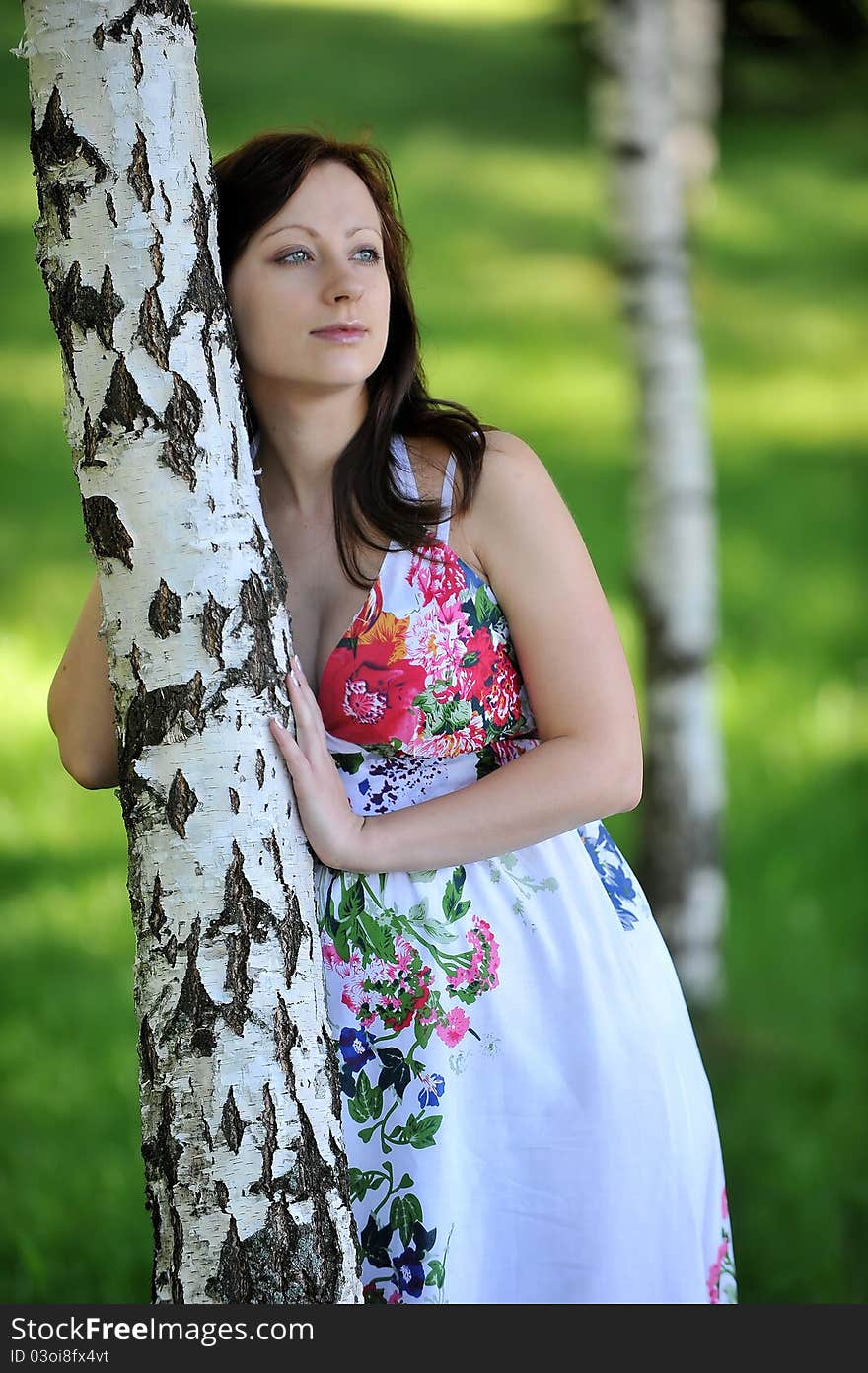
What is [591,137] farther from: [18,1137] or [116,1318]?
[116,1318]

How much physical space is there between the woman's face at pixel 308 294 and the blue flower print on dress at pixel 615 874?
63cm

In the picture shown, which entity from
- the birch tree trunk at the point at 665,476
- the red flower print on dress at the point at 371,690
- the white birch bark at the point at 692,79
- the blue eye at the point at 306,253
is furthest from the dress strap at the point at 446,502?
the white birch bark at the point at 692,79

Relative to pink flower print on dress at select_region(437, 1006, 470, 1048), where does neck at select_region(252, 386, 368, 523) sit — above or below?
above

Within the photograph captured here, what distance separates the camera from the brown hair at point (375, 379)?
67.6 inches

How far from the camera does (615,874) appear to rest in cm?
192

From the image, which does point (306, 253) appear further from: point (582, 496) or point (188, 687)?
point (582, 496)

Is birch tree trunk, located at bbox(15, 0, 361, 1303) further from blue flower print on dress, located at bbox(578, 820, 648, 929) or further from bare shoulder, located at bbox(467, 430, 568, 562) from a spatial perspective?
blue flower print on dress, located at bbox(578, 820, 648, 929)

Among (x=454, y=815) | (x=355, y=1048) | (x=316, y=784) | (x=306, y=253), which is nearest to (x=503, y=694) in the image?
(x=454, y=815)

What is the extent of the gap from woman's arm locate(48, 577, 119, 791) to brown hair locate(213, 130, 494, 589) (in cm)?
30

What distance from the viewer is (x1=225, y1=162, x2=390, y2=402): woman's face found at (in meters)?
1.69

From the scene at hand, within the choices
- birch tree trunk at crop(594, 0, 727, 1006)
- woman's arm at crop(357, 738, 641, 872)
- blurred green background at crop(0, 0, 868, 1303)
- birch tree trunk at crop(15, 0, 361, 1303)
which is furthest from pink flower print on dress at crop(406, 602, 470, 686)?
birch tree trunk at crop(594, 0, 727, 1006)

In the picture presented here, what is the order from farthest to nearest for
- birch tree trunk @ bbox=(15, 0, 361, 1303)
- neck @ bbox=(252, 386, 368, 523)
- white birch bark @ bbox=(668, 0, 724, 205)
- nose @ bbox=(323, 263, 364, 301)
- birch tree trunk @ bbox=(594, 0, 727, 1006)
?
white birch bark @ bbox=(668, 0, 724, 205), birch tree trunk @ bbox=(594, 0, 727, 1006), neck @ bbox=(252, 386, 368, 523), nose @ bbox=(323, 263, 364, 301), birch tree trunk @ bbox=(15, 0, 361, 1303)

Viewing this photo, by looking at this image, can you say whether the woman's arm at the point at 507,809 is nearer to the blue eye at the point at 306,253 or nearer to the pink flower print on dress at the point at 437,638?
the pink flower print on dress at the point at 437,638

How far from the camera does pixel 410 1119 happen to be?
68.6 inches
